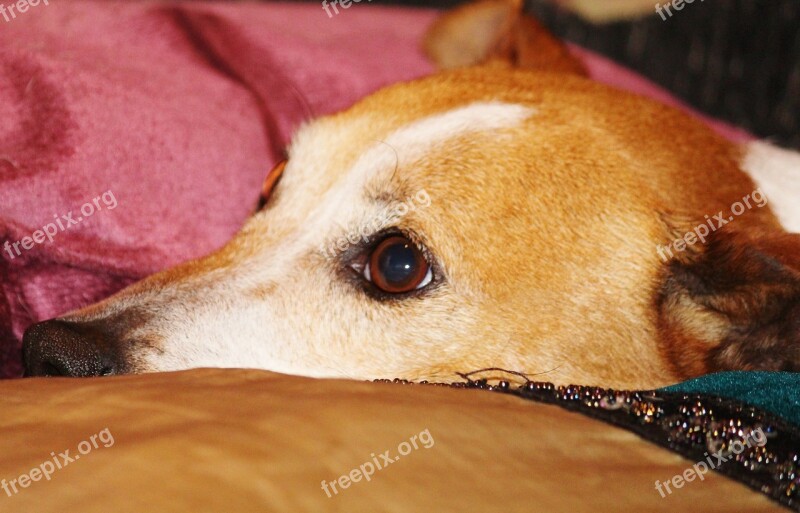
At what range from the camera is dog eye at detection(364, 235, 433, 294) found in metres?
1.62

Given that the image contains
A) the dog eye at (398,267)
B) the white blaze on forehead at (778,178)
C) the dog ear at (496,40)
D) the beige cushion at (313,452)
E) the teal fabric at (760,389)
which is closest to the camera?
the beige cushion at (313,452)

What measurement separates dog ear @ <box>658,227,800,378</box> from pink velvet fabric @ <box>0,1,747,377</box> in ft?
3.74

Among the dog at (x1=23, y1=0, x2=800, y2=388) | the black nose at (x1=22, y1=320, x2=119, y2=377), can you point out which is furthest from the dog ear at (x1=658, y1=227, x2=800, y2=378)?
the black nose at (x1=22, y1=320, x2=119, y2=377)

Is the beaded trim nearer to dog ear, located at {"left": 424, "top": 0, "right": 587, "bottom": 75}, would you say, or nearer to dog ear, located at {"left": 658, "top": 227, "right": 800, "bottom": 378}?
dog ear, located at {"left": 658, "top": 227, "right": 800, "bottom": 378}

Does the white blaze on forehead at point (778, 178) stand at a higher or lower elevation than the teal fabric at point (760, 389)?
higher

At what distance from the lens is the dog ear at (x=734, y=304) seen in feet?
4.93

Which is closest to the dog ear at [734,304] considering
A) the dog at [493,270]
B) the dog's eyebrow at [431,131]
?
the dog at [493,270]

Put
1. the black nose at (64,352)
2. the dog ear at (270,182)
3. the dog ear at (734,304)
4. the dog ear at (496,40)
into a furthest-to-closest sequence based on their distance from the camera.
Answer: the dog ear at (496,40)
the dog ear at (270,182)
the dog ear at (734,304)
the black nose at (64,352)

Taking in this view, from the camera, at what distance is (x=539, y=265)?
5.25 feet

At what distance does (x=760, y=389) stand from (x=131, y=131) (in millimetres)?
1436

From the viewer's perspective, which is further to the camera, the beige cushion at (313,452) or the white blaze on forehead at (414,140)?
the white blaze on forehead at (414,140)

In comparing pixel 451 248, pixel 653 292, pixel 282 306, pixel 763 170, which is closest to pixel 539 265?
pixel 451 248

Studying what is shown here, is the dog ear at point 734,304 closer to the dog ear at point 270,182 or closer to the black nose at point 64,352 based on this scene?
the dog ear at point 270,182

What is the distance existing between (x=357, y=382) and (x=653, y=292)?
92 centimetres
